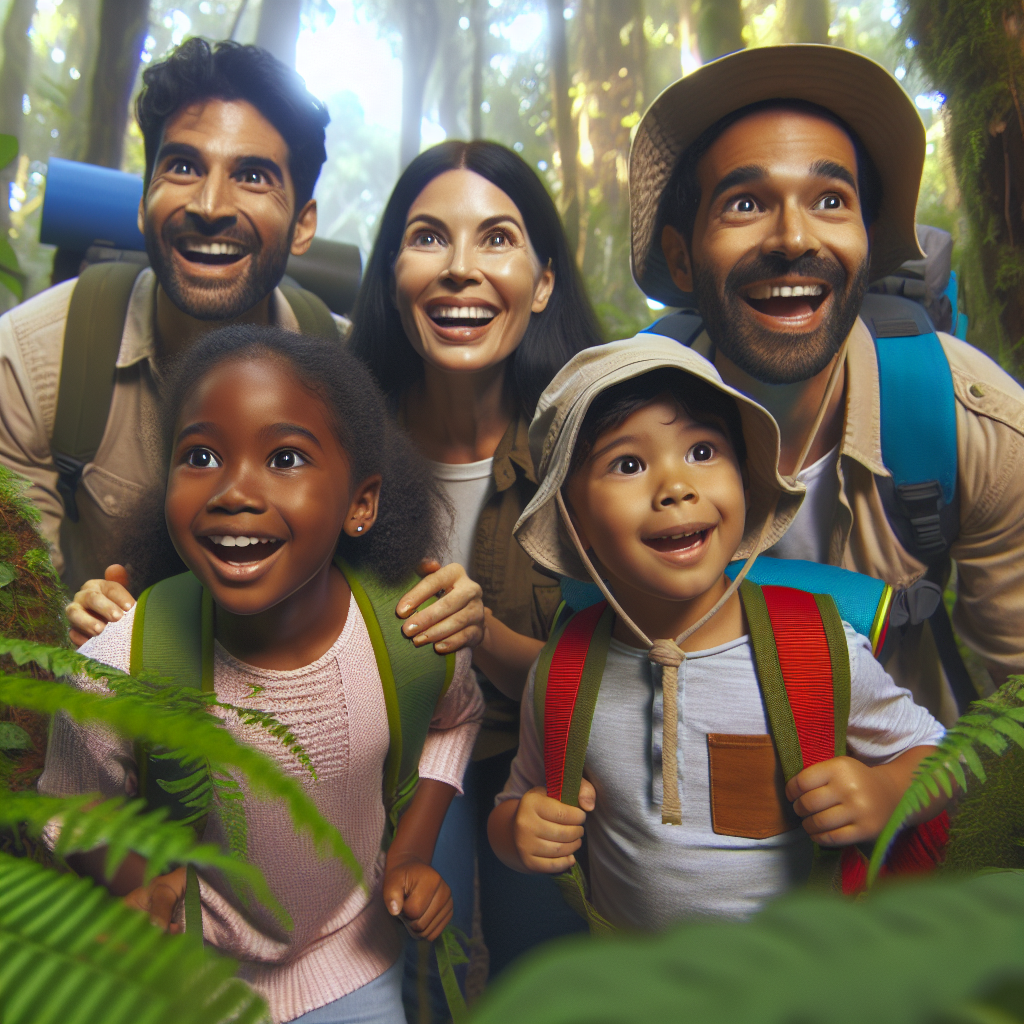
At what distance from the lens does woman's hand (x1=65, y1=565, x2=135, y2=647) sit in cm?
170

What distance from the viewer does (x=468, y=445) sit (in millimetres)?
2688

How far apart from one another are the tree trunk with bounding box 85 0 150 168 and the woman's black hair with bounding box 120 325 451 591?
7093 mm

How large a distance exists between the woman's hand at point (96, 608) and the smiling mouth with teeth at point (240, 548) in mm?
336

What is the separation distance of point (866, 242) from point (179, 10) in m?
26.7

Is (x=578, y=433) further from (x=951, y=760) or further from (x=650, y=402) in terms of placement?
(x=951, y=760)

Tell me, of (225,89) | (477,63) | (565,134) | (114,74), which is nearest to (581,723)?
(225,89)

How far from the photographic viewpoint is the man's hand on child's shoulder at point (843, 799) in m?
1.44

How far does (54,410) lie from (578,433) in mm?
2063

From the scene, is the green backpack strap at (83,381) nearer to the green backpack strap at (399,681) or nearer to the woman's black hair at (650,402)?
the green backpack strap at (399,681)

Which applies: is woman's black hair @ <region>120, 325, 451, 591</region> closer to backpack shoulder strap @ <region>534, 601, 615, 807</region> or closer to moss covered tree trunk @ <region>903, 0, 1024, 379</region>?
backpack shoulder strap @ <region>534, 601, 615, 807</region>

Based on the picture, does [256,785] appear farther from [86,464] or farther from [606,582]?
[86,464]

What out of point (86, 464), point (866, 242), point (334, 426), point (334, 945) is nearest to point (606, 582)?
point (334, 426)

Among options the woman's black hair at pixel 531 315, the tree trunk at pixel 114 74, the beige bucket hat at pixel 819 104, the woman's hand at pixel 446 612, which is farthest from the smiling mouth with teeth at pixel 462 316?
the tree trunk at pixel 114 74

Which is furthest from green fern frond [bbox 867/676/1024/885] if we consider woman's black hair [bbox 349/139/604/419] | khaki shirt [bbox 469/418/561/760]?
woman's black hair [bbox 349/139/604/419]
